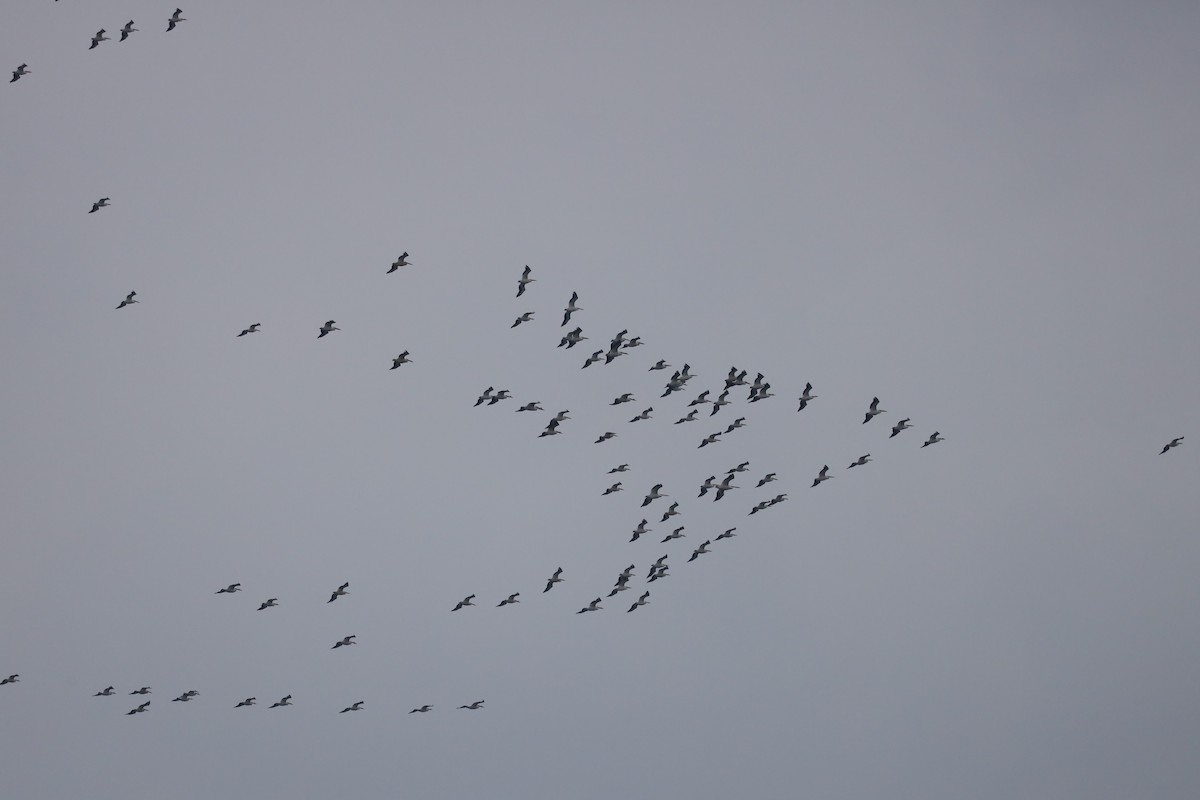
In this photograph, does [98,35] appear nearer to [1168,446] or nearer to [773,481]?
[773,481]

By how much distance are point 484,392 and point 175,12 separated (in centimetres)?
3228

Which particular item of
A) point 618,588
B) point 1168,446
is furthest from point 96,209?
point 1168,446

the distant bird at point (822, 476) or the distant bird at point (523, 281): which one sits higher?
the distant bird at point (523, 281)

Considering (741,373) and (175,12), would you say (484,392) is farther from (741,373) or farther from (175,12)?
(175,12)

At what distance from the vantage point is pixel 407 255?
429 feet

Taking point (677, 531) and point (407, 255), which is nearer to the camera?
point (407, 255)

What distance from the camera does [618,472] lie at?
144 m

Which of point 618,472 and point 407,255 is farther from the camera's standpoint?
point 618,472

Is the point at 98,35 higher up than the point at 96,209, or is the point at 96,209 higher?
the point at 98,35

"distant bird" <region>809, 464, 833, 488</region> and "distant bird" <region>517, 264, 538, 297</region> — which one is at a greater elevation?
"distant bird" <region>517, 264, 538, 297</region>

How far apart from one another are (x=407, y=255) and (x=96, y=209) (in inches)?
970

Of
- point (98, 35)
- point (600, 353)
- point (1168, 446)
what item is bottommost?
point (1168, 446)

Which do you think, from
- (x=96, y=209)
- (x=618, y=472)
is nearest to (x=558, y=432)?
(x=618, y=472)

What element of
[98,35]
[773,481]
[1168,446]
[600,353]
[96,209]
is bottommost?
[1168,446]
